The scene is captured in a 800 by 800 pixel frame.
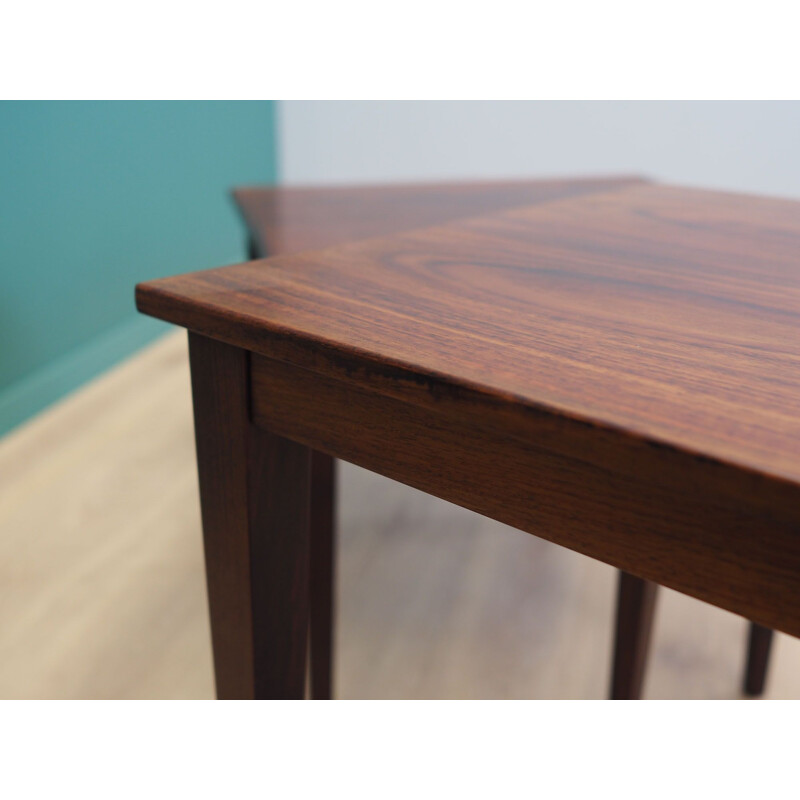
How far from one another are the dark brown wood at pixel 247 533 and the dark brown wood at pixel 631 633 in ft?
1.23

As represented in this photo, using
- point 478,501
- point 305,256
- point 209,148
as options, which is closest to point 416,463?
point 478,501

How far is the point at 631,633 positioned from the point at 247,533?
19.1 inches

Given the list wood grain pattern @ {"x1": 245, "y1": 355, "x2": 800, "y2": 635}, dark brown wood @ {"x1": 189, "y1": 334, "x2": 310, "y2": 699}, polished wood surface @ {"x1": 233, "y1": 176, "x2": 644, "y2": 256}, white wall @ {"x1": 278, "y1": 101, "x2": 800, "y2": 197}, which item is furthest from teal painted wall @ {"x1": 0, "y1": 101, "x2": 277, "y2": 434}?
wood grain pattern @ {"x1": 245, "y1": 355, "x2": 800, "y2": 635}

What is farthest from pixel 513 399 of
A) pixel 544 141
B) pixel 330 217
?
pixel 544 141

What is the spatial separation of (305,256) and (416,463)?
18cm

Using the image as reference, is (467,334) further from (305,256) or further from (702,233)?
(702,233)

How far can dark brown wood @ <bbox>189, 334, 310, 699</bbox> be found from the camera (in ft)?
1.34

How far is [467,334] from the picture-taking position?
342 mm

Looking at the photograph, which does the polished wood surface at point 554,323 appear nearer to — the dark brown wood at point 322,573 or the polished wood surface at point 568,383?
the polished wood surface at point 568,383

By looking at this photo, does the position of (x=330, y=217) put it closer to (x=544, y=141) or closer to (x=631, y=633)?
(x=631, y=633)

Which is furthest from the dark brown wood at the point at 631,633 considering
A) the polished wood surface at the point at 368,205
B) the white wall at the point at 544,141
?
the white wall at the point at 544,141

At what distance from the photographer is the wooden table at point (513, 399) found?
0.27 m

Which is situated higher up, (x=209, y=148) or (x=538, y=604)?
(x=209, y=148)
